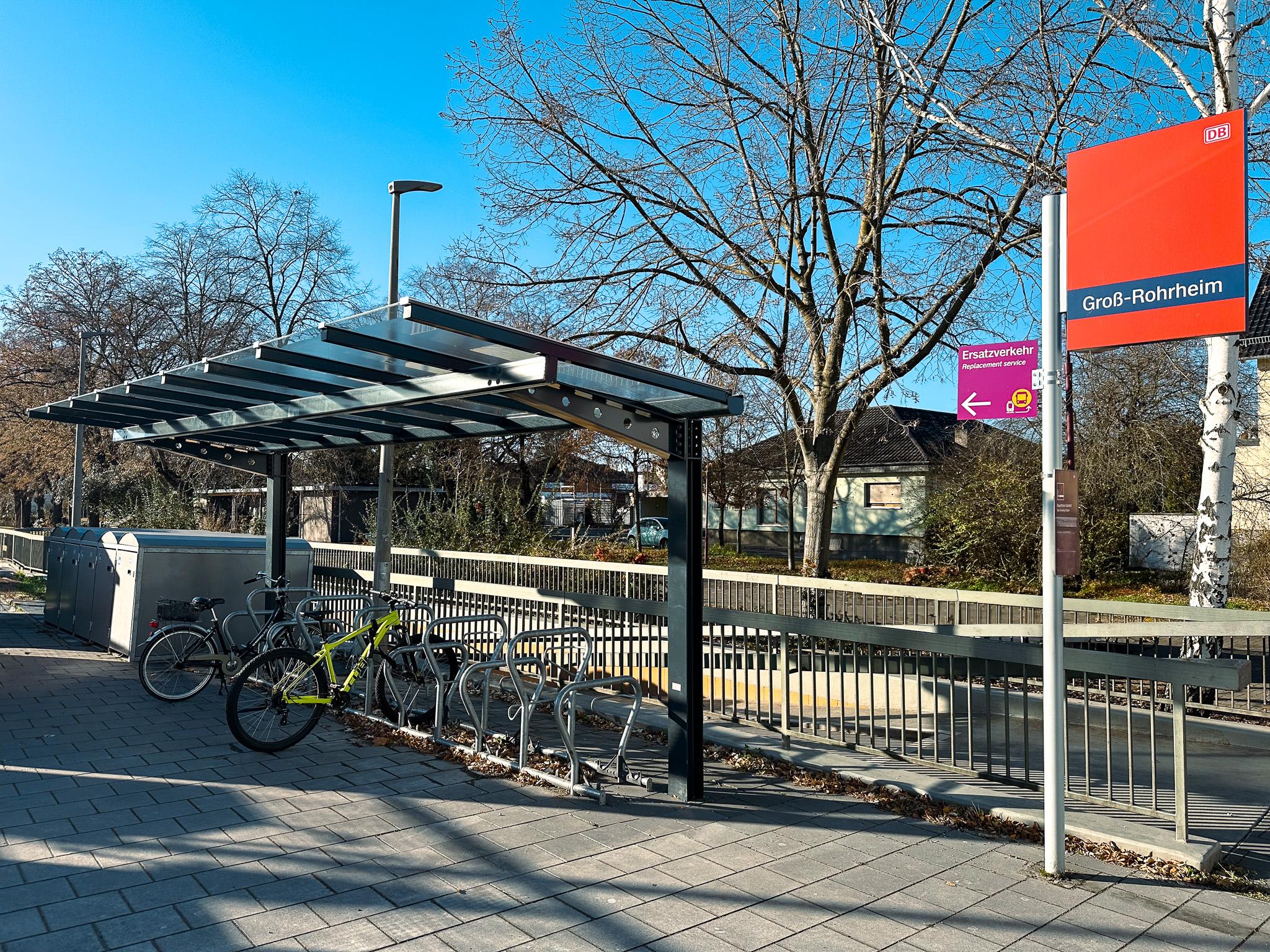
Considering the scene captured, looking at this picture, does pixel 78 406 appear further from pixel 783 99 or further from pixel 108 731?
pixel 783 99

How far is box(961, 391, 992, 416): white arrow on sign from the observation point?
9.77 m

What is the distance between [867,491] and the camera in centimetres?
3666

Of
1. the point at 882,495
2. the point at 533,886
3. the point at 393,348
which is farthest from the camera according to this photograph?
the point at 882,495

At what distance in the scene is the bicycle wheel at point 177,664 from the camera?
841 cm

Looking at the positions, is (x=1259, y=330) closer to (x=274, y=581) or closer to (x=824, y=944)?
(x=274, y=581)

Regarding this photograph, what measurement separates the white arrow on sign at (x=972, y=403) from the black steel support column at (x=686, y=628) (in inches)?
199

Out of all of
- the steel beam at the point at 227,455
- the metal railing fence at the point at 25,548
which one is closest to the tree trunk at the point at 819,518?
the steel beam at the point at 227,455

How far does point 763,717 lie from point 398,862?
11.2 ft

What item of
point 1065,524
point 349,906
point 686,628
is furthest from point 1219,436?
point 349,906

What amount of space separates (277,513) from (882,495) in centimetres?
2919

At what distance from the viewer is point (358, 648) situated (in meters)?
7.66

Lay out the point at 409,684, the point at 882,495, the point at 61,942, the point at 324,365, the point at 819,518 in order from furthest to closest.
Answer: the point at 882,495
the point at 819,518
the point at 409,684
the point at 324,365
the point at 61,942

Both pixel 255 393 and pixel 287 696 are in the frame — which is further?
pixel 255 393

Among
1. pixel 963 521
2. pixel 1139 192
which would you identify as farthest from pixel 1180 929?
pixel 963 521
